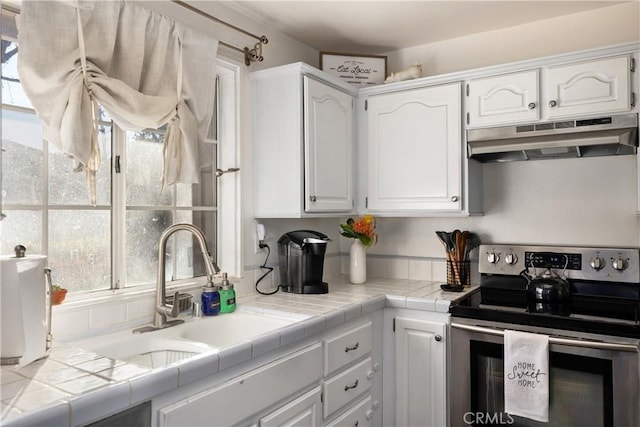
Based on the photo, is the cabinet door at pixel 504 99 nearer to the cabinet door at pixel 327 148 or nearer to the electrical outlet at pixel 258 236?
the cabinet door at pixel 327 148

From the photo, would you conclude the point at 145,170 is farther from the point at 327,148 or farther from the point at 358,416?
the point at 358,416

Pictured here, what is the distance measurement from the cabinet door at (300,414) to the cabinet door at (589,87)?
5.53 feet

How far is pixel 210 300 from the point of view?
75.6 inches

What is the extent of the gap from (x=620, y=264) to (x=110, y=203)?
7.70 feet

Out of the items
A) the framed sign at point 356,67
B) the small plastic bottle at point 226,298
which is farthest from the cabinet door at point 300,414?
the framed sign at point 356,67

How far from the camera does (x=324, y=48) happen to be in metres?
2.93

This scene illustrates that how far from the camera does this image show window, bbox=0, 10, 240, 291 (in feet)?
5.12

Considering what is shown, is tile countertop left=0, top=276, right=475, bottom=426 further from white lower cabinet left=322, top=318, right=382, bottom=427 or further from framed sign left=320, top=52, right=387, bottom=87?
framed sign left=320, top=52, right=387, bottom=87

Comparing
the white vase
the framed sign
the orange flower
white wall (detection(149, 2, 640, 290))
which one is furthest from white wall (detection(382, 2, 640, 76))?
the white vase

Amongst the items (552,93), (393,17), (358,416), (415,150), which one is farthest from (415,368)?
(393,17)

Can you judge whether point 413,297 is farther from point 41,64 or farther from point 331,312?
point 41,64

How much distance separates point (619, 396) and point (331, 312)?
3.76 ft

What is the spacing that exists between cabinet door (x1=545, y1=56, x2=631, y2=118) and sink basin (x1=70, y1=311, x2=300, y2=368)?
1.59m

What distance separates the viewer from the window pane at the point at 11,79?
1.55 meters
